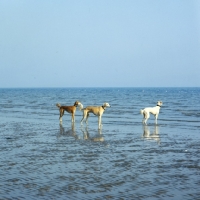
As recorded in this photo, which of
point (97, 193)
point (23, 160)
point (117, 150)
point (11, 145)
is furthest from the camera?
point (11, 145)

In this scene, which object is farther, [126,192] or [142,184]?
[142,184]

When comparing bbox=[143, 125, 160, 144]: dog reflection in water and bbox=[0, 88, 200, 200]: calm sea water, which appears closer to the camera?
bbox=[0, 88, 200, 200]: calm sea water

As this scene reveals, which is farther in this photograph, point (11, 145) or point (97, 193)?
point (11, 145)

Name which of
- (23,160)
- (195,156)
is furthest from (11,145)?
(195,156)

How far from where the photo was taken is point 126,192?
310 inches

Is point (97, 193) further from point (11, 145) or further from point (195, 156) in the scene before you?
point (11, 145)

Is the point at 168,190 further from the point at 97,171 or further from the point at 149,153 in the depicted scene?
the point at 149,153

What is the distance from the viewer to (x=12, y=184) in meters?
8.29

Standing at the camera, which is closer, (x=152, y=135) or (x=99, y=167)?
(x=99, y=167)

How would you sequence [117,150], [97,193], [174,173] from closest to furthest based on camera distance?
[97,193]
[174,173]
[117,150]

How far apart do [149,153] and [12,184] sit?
519 cm

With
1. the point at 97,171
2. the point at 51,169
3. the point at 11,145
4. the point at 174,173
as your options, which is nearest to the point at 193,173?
the point at 174,173

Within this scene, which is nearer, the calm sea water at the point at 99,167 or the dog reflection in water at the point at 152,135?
the calm sea water at the point at 99,167

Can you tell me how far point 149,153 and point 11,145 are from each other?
4960 mm
